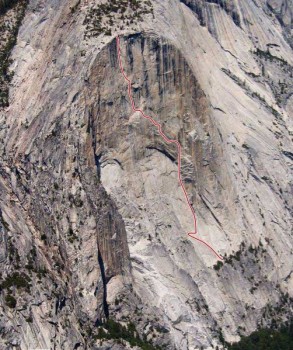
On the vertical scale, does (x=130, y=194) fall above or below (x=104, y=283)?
above

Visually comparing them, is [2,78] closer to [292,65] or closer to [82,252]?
[82,252]

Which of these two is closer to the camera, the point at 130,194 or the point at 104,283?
the point at 104,283

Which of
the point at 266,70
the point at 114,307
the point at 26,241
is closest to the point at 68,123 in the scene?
the point at 26,241

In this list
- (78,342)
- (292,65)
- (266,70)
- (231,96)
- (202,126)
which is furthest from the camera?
(292,65)

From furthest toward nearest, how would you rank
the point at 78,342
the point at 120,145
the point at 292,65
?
1. the point at 292,65
2. the point at 120,145
3. the point at 78,342

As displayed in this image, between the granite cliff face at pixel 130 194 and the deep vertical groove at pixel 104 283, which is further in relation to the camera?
the deep vertical groove at pixel 104 283

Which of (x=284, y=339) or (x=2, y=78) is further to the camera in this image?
(x=2, y=78)

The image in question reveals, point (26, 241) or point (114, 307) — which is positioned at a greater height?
point (26, 241)

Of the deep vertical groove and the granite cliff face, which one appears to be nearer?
the granite cliff face
